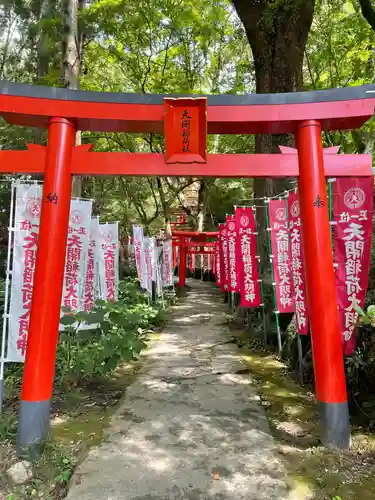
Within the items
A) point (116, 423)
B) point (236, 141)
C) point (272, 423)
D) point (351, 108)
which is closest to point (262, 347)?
point (272, 423)

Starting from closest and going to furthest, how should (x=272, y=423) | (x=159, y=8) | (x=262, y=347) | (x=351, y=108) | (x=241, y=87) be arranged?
(x=351, y=108)
(x=272, y=423)
(x=262, y=347)
(x=159, y=8)
(x=241, y=87)

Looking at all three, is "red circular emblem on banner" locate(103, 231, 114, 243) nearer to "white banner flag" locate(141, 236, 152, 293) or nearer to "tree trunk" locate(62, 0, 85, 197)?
"tree trunk" locate(62, 0, 85, 197)

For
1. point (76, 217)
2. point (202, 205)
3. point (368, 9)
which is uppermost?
point (368, 9)

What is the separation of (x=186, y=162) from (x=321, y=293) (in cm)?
185

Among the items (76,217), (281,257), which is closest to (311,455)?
(281,257)

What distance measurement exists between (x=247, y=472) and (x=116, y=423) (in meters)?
1.63

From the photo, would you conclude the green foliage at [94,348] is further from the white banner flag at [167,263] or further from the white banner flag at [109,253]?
the white banner flag at [167,263]

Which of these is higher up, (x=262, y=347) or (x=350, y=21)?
(x=350, y=21)

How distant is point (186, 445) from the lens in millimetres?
3723

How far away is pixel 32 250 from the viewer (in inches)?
172

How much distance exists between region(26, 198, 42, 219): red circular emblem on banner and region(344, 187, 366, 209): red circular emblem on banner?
335cm

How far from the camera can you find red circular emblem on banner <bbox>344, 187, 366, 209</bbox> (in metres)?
4.18

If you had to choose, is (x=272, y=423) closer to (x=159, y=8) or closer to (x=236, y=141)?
(x=159, y=8)

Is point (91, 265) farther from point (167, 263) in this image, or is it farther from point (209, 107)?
point (167, 263)
